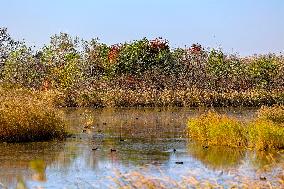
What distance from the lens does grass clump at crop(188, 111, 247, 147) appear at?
63.8 feet

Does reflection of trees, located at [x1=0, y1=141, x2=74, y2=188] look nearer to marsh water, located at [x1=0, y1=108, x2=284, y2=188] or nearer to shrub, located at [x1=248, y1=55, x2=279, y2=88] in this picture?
marsh water, located at [x1=0, y1=108, x2=284, y2=188]

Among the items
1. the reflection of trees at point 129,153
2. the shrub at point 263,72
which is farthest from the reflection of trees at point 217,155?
the shrub at point 263,72

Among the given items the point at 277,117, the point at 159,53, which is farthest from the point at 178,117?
the point at 159,53

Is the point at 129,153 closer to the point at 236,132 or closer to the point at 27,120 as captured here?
the point at 236,132

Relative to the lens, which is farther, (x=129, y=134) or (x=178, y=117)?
(x=178, y=117)

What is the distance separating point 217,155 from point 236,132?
2.35m

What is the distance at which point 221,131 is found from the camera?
19.9m

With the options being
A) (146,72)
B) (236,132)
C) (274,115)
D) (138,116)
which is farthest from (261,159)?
(146,72)

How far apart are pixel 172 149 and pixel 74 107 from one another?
21.3 m

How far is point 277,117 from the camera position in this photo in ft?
85.6

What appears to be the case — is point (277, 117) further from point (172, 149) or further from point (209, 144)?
point (172, 149)

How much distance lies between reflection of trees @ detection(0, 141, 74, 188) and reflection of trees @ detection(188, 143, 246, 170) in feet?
11.3

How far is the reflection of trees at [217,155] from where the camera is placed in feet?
50.9

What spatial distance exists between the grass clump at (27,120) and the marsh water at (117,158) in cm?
67
